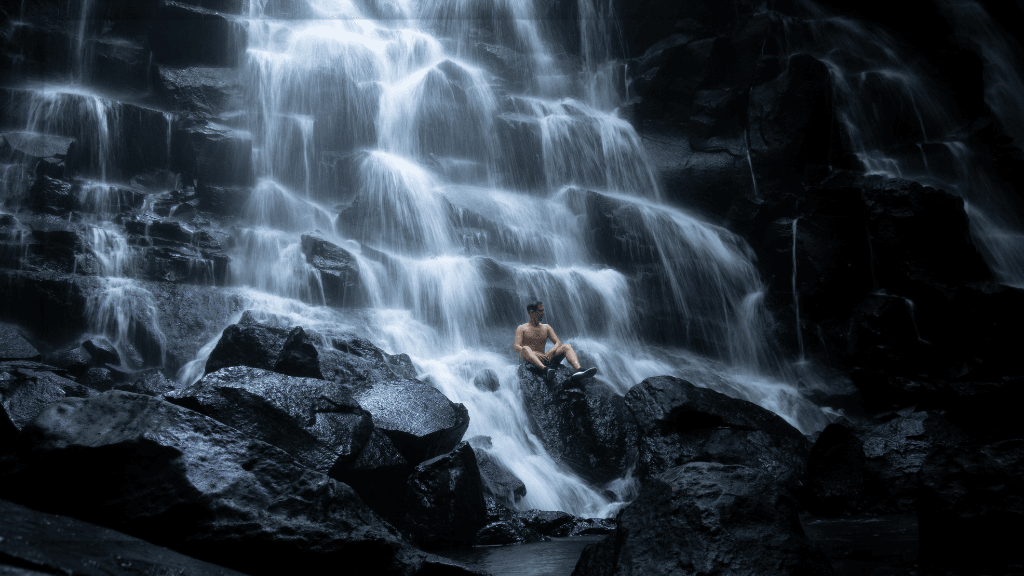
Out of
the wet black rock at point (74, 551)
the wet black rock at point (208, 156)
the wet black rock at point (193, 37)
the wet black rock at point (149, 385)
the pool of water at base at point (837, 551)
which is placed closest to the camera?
the wet black rock at point (74, 551)

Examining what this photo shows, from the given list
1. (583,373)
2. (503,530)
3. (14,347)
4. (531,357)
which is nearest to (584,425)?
(583,373)

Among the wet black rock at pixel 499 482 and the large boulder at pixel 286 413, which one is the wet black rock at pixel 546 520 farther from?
the large boulder at pixel 286 413

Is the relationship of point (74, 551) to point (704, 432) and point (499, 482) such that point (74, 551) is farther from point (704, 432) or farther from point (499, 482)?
point (704, 432)

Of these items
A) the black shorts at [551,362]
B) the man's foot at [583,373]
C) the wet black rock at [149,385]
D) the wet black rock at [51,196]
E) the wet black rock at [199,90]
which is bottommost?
the man's foot at [583,373]

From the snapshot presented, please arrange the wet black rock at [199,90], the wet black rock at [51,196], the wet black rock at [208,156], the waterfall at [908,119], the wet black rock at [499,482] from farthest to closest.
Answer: the waterfall at [908,119] → the wet black rock at [199,90] → the wet black rock at [208,156] → the wet black rock at [51,196] → the wet black rock at [499,482]

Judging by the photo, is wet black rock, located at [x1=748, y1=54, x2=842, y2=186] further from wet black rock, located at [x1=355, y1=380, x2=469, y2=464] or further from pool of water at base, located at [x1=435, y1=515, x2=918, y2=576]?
wet black rock, located at [x1=355, y1=380, x2=469, y2=464]

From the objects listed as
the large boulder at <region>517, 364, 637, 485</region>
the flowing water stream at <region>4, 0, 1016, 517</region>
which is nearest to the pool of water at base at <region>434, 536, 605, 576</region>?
the flowing water stream at <region>4, 0, 1016, 517</region>

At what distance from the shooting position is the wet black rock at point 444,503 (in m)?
5.86

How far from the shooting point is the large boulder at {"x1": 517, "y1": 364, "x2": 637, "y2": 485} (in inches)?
338

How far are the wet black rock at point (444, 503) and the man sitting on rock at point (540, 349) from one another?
3220mm

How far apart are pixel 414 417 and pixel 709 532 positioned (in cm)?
361

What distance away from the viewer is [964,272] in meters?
Result: 11.9

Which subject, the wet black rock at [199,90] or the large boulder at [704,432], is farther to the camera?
the wet black rock at [199,90]

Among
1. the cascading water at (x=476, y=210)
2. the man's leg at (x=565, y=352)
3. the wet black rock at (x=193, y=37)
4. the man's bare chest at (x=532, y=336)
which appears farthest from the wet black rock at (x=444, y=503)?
the wet black rock at (x=193, y=37)
